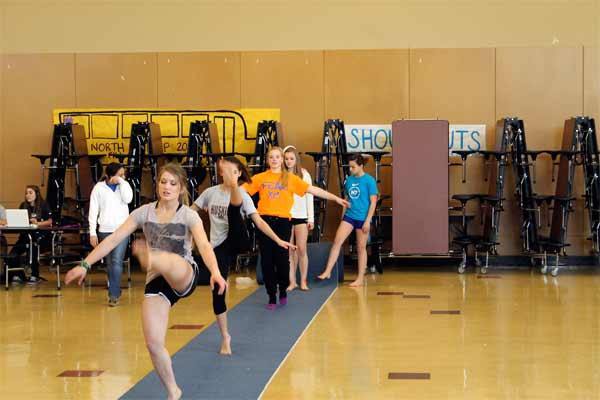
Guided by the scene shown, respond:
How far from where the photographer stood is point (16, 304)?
32.7 ft

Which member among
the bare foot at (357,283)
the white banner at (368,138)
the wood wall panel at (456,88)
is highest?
Answer: the wood wall panel at (456,88)

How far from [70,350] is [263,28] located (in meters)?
7.34

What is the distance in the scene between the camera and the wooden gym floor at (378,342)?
19.4 ft

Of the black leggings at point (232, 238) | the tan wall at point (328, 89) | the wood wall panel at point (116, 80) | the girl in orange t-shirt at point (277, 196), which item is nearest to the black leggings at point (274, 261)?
the girl in orange t-shirt at point (277, 196)

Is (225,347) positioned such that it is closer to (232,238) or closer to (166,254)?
(232,238)

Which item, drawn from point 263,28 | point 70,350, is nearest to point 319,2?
point 263,28

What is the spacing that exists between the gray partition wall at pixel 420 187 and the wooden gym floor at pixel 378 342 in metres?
1.21

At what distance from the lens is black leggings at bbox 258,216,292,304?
891 centimetres

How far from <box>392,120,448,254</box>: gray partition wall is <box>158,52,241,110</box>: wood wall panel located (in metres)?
2.53

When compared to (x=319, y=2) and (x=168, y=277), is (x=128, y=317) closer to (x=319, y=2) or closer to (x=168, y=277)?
(x=168, y=277)

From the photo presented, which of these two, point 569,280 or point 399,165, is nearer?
point 569,280

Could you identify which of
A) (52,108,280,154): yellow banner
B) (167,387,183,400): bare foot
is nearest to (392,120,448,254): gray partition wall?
(52,108,280,154): yellow banner

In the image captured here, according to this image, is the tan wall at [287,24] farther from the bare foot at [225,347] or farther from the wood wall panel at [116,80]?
the bare foot at [225,347]

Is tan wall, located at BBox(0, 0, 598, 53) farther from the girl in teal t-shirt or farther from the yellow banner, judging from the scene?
the girl in teal t-shirt
